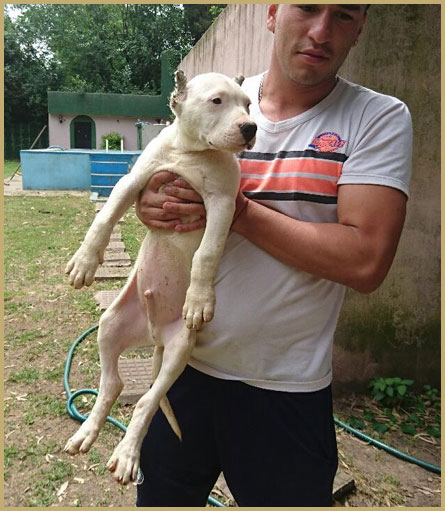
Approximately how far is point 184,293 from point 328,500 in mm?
894

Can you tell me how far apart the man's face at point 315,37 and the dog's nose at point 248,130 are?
1.03 ft

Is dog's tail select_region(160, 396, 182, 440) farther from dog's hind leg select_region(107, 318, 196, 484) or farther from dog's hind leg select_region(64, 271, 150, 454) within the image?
dog's hind leg select_region(64, 271, 150, 454)

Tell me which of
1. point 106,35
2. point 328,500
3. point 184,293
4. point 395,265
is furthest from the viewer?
point 106,35

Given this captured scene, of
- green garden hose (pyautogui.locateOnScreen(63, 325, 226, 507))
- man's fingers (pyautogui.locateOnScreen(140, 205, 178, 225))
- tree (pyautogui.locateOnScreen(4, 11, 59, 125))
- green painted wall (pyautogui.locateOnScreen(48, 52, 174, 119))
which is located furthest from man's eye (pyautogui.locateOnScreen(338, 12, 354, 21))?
tree (pyautogui.locateOnScreen(4, 11, 59, 125))

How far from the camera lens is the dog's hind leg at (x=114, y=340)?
6.00 ft

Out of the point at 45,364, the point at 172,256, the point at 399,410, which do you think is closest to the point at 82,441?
the point at 172,256

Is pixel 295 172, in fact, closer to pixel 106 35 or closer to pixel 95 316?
pixel 95 316

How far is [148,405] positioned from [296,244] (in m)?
0.76

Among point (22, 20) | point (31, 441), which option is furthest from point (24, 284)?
point (22, 20)

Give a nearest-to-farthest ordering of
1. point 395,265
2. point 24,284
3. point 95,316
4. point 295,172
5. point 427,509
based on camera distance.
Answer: point 295,172 → point 427,509 → point 395,265 → point 95,316 → point 24,284

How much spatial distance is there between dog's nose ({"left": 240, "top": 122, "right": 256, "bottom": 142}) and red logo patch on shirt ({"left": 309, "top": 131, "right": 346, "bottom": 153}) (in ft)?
0.77

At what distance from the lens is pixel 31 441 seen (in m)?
3.19

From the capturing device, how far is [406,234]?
3.45 metres

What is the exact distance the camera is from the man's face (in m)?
1.59
